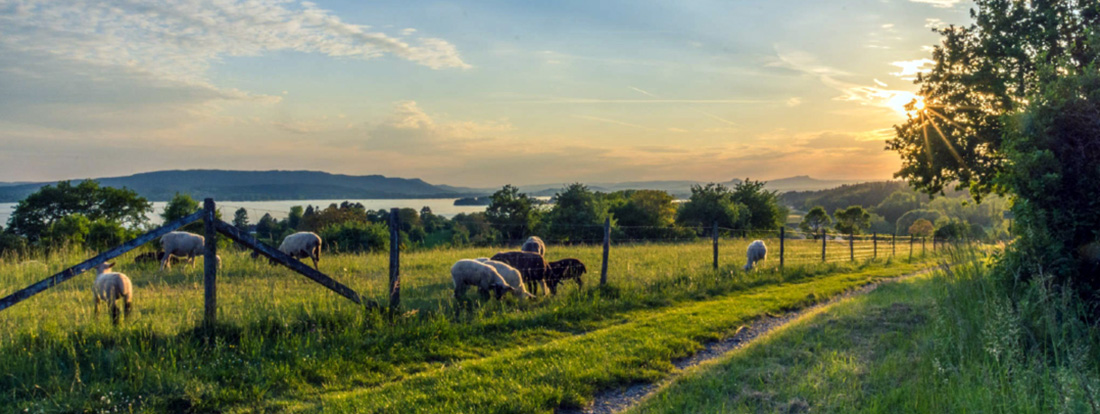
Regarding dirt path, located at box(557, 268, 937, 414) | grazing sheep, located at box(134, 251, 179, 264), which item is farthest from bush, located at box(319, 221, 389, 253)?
dirt path, located at box(557, 268, 937, 414)

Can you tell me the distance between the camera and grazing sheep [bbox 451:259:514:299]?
11.0 meters

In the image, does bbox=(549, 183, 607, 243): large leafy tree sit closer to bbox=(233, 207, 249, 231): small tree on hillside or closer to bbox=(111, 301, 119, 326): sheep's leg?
bbox=(233, 207, 249, 231): small tree on hillside

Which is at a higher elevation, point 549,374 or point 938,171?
point 938,171

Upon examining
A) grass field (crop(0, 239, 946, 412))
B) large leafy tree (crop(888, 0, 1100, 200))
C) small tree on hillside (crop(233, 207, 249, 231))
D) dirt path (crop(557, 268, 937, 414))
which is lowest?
dirt path (crop(557, 268, 937, 414))

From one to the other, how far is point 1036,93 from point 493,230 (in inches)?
1164

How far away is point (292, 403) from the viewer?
5.77m

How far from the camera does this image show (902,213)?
348ft

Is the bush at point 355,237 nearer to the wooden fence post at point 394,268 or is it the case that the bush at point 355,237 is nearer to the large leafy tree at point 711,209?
the wooden fence post at point 394,268

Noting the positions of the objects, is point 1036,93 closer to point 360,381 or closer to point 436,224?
point 360,381

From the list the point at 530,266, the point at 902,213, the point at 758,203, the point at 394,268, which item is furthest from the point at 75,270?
the point at 902,213

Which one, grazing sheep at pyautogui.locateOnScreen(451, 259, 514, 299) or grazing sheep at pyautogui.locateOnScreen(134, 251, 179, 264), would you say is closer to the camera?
grazing sheep at pyautogui.locateOnScreen(451, 259, 514, 299)

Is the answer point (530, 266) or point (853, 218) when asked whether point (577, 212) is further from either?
point (853, 218)

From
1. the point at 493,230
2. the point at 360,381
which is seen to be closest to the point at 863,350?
the point at 360,381

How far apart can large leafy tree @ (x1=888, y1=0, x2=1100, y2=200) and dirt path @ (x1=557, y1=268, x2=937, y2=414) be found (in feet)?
31.2
